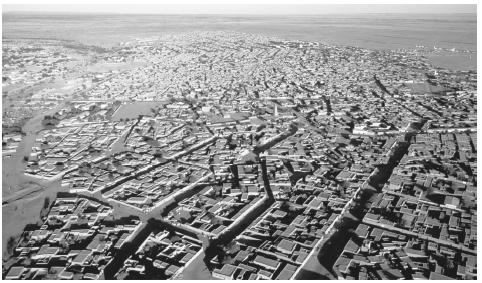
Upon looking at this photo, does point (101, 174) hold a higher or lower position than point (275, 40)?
lower

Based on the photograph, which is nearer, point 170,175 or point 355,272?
point 355,272

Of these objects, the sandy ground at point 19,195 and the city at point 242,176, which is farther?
the sandy ground at point 19,195

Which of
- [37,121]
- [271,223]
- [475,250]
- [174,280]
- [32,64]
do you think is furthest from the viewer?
[32,64]

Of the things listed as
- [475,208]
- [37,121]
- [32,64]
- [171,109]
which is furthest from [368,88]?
[32,64]

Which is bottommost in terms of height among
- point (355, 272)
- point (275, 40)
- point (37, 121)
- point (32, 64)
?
point (355, 272)

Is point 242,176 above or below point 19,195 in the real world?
above

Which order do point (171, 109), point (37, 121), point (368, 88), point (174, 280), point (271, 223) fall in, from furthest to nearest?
point (368, 88)
point (171, 109)
point (37, 121)
point (271, 223)
point (174, 280)

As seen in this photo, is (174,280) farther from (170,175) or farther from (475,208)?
(475,208)

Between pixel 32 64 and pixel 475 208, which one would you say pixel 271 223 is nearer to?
pixel 475 208

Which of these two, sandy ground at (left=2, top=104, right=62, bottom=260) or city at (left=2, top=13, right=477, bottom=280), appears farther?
sandy ground at (left=2, top=104, right=62, bottom=260)

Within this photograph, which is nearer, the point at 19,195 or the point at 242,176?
the point at 19,195
